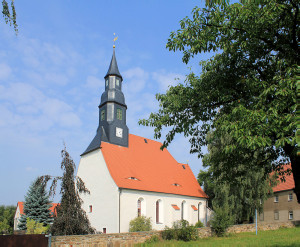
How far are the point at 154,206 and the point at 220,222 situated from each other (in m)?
7.34

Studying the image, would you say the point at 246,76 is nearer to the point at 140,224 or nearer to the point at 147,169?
the point at 140,224

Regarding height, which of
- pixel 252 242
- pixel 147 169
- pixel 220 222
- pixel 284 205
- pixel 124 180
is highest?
pixel 147 169

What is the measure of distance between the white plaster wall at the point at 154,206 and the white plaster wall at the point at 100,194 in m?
0.76

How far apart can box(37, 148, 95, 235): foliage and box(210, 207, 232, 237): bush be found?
A: 10145mm

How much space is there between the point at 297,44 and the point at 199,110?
3571 mm

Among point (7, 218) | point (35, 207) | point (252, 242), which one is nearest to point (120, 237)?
point (252, 242)

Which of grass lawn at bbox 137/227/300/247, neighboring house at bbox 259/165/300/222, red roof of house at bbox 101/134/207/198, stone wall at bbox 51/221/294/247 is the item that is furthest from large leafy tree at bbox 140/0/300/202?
neighboring house at bbox 259/165/300/222

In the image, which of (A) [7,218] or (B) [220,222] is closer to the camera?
(B) [220,222]

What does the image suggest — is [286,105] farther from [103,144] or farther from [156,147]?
[156,147]

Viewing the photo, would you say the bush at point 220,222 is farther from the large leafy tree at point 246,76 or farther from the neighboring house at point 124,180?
the large leafy tree at point 246,76

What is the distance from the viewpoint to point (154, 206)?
27.8m

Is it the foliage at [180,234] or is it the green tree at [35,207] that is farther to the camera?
the green tree at [35,207]

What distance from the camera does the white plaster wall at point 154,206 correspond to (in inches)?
987

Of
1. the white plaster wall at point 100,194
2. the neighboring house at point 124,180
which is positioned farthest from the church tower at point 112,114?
the white plaster wall at point 100,194
